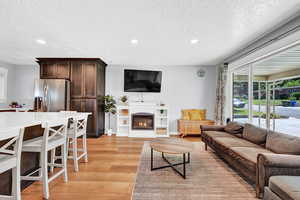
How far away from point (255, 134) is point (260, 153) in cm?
113

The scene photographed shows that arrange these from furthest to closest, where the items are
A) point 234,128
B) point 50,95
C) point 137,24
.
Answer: point 50,95, point 234,128, point 137,24

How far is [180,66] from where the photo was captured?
550 centimetres

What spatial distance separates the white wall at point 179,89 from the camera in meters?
5.47

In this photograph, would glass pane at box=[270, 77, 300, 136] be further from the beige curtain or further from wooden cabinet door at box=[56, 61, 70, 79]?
wooden cabinet door at box=[56, 61, 70, 79]

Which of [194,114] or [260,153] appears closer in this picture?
[260,153]

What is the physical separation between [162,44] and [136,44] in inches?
24.5

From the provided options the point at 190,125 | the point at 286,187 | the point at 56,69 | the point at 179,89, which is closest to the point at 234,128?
the point at 190,125

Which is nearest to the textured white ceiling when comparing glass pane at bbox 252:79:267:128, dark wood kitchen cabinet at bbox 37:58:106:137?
dark wood kitchen cabinet at bbox 37:58:106:137

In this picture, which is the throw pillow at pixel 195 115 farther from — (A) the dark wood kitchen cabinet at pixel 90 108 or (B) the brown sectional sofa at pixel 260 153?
(A) the dark wood kitchen cabinet at pixel 90 108

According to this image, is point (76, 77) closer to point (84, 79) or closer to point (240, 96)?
point (84, 79)

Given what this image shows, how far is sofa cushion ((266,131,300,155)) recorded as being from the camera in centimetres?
197

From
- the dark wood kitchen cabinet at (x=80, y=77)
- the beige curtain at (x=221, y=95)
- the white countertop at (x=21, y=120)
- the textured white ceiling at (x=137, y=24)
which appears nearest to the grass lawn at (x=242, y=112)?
the beige curtain at (x=221, y=95)

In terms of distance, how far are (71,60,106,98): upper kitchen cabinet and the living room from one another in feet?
0.11

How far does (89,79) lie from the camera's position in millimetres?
4684
